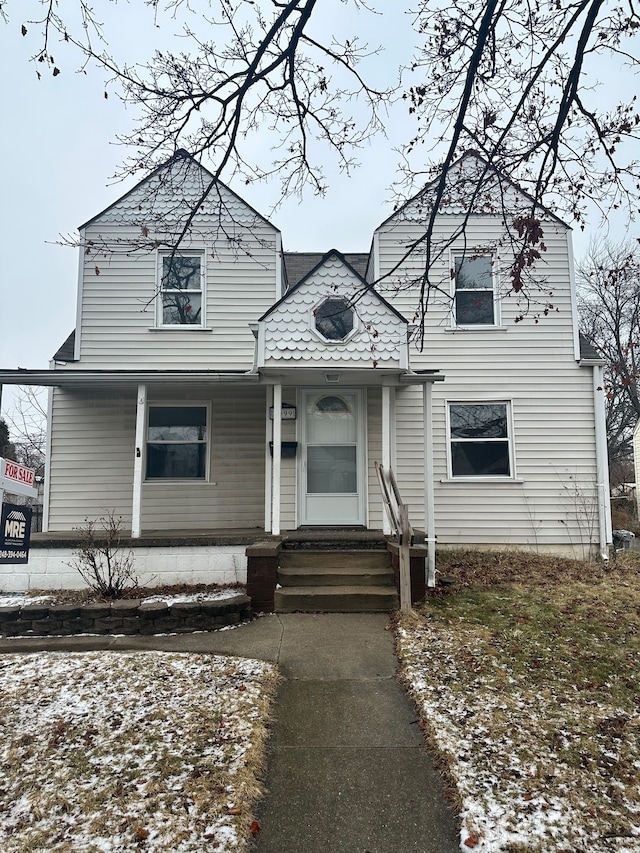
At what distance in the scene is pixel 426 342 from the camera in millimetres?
9562

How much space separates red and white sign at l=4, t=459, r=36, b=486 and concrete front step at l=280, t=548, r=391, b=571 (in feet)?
11.4

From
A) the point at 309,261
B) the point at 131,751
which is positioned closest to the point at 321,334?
the point at 309,261

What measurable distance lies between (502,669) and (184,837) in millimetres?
2974

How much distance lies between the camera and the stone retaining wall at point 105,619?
5551 millimetres

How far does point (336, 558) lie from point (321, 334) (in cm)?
321

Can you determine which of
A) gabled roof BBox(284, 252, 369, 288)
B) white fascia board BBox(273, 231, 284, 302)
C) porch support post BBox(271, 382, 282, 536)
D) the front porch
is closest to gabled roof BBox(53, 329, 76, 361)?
the front porch

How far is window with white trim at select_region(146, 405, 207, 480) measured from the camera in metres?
9.31

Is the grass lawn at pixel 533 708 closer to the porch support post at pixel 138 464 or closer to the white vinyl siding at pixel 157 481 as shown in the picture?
the white vinyl siding at pixel 157 481

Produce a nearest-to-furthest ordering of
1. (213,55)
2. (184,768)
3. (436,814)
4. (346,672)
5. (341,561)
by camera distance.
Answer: (436,814) < (184,768) < (213,55) < (346,672) < (341,561)

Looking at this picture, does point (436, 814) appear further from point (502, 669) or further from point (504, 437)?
point (504, 437)

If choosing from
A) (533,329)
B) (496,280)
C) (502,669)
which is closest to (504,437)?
(533,329)

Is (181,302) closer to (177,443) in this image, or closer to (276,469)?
(177,443)

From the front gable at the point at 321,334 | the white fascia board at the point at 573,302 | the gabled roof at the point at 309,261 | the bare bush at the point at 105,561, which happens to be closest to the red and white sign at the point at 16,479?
the bare bush at the point at 105,561

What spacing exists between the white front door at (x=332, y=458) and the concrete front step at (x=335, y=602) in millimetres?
2229
